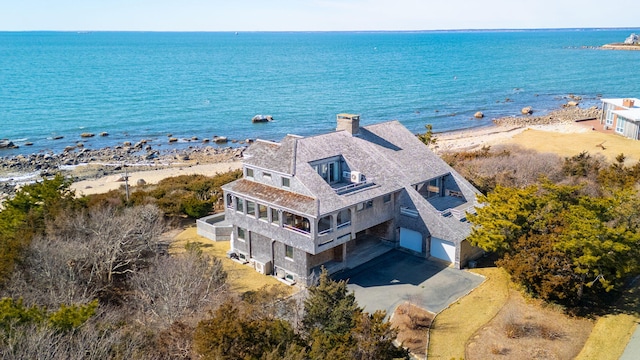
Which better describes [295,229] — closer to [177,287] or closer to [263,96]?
[177,287]

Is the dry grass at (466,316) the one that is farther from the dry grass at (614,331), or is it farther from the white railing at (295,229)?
the white railing at (295,229)

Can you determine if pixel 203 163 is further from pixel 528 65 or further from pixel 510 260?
pixel 528 65

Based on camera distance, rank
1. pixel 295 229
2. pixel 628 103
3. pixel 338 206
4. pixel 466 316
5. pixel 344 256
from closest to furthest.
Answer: pixel 466 316, pixel 338 206, pixel 295 229, pixel 344 256, pixel 628 103

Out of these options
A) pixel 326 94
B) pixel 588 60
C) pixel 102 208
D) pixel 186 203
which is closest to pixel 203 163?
pixel 186 203

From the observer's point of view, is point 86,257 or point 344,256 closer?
point 86,257

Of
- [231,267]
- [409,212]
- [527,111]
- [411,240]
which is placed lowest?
[231,267]

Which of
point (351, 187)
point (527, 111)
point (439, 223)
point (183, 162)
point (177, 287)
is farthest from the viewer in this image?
point (527, 111)

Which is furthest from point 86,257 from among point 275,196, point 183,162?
point 183,162
